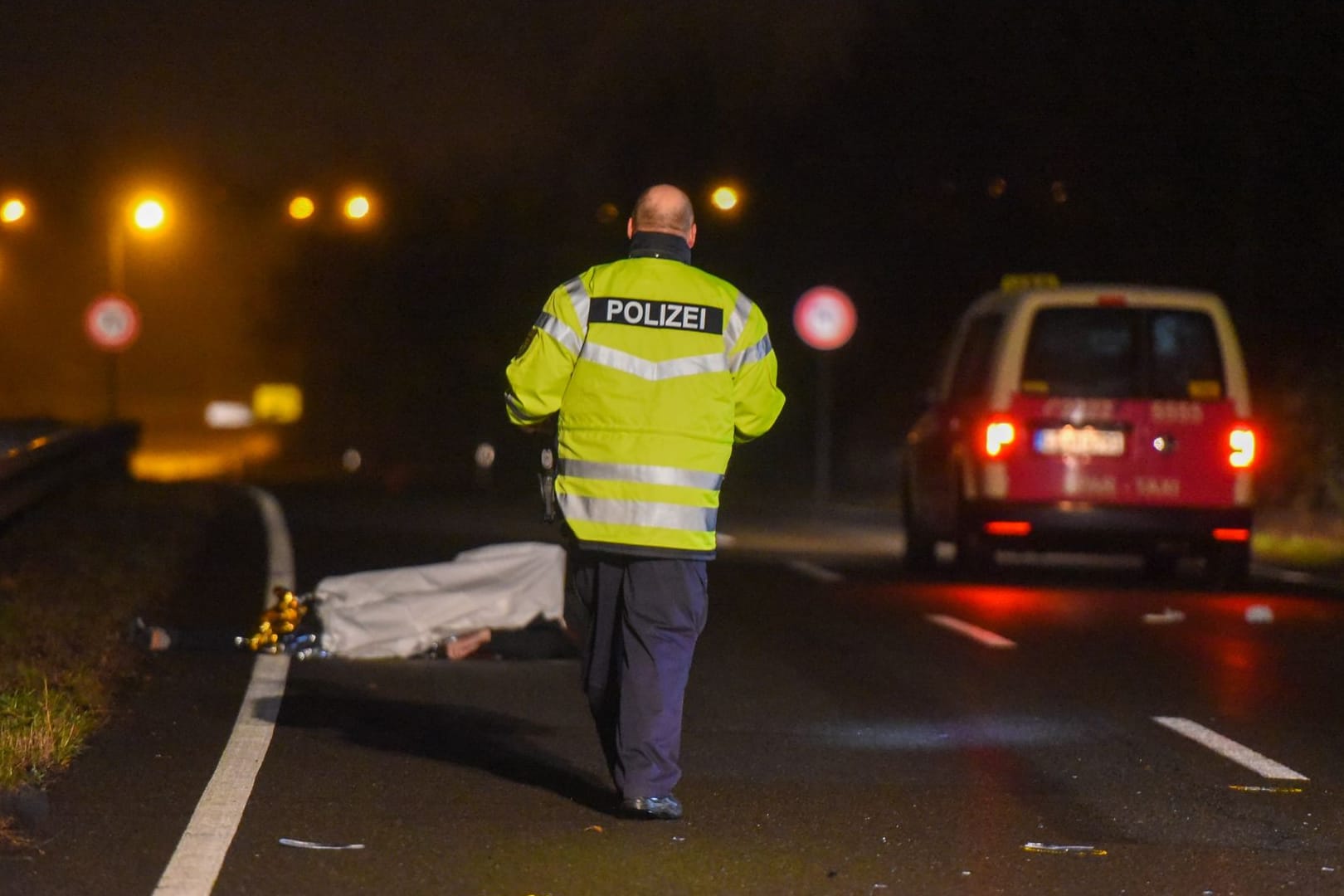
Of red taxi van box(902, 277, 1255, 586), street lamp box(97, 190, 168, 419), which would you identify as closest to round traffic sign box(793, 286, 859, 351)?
street lamp box(97, 190, 168, 419)

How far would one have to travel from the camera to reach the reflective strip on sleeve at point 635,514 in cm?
650

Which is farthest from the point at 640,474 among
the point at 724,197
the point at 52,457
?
the point at 724,197

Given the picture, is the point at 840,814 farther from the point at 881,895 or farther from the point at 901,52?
the point at 901,52

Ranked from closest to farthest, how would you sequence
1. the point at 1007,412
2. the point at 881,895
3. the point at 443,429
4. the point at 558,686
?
the point at 881,895, the point at 558,686, the point at 1007,412, the point at 443,429

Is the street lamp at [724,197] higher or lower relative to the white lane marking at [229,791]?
higher

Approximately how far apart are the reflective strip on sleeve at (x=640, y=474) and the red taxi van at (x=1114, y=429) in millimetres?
8975

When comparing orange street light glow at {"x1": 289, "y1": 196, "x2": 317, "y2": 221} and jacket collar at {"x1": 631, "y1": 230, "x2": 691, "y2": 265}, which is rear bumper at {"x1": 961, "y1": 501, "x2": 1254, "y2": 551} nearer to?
jacket collar at {"x1": 631, "y1": 230, "x2": 691, "y2": 265}

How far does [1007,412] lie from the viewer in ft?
50.2

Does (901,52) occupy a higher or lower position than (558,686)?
higher

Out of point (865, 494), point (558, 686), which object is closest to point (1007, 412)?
point (558, 686)

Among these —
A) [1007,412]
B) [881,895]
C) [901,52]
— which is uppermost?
[901,52]

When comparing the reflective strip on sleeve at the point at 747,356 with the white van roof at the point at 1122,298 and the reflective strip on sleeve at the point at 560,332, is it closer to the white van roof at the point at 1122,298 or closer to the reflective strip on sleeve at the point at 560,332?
the reflective strip on sleeve at the point at 560,332

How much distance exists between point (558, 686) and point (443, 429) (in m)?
57.6

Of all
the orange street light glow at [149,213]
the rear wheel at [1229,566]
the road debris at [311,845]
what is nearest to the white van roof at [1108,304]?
the rear wheel at [1229,566]
